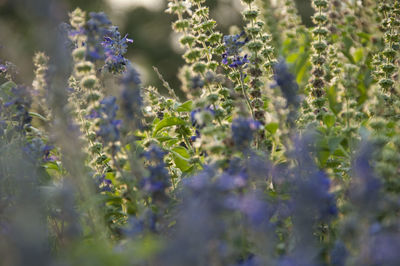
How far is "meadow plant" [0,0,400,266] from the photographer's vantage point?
5.58ft

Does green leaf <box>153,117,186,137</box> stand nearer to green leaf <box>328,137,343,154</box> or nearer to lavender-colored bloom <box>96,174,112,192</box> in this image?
lavender-colored bloom <box>96,174,112,192</box>

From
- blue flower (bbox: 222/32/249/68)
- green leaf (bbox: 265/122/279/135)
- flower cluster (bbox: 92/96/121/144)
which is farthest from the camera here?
blue flower (bbox: 222/32/249/68)

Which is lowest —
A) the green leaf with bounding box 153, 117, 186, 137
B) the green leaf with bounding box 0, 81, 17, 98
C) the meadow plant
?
the meadow plant

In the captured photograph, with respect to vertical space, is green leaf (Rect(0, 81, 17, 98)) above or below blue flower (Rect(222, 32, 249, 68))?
below

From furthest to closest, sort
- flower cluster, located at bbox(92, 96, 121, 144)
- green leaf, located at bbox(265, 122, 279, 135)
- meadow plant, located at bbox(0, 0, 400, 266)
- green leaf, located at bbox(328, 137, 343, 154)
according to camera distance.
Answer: green leaf, located at bbox(265, 122, 279, 135)
green leaf, located at bbox(328, 137, 343, 154)
flower cluster, located at bbox(92, 96, 121, 144)
meadow plant, located at bbox(0, 0, 400, 266)

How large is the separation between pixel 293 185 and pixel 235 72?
1.74m

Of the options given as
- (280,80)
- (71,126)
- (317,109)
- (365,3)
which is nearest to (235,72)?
(317,109)

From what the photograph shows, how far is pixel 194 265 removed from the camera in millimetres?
1503

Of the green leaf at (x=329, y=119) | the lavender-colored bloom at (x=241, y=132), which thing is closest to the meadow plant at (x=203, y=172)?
the lavender-colored bloom at (x=241, y=132)

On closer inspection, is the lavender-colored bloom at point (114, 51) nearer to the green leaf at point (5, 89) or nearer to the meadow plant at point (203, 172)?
the meadow plant at point (203, 172)

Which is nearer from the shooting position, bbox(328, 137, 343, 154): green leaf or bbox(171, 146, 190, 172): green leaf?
bbox(328, 137, 343, 154): green leaf

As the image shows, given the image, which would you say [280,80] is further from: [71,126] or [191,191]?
[71,126]

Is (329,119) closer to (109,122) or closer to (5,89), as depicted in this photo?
(109,122)

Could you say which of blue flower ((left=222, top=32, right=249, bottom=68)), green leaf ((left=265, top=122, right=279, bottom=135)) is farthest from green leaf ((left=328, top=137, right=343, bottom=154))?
blue flower ((left=222, top=32, right=249, bottom=68))
